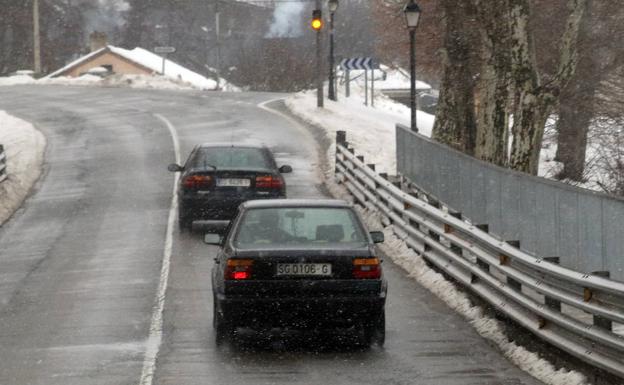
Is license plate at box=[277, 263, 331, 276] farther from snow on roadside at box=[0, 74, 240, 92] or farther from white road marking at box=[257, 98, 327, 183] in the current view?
snow on roadside at box=[0, 74, 240, 92]

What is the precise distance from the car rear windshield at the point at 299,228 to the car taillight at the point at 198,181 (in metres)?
9.07

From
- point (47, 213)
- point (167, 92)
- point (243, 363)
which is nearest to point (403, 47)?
point (167, 92)

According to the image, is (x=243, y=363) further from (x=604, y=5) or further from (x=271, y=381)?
(x=604, y=5)

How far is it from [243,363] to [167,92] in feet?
165

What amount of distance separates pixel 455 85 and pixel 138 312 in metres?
21.3

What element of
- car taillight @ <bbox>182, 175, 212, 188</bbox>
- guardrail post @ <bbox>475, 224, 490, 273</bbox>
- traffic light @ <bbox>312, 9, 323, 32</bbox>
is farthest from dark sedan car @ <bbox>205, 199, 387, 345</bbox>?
traffic light @ <bbox>312, 9, 323, 32</bbox>

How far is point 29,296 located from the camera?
1664 centimetres

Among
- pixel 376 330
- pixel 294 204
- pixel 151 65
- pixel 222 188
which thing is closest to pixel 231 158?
pixel 222 188

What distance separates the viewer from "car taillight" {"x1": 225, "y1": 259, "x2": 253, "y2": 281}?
39.9 ft

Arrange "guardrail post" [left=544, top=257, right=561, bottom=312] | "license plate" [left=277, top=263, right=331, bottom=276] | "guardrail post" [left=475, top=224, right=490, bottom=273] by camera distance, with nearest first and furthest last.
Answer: "guardrail post" [left=544, top=257, right=561, bottom=312] → "license plate" [left=277, top=263, right=331, bottom=276] → "guardrail post" [left=475, top=224, right=490, bottom=273]

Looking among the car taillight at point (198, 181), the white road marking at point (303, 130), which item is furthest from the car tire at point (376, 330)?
the white road marking at point (303, 130)

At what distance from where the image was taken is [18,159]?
116ft

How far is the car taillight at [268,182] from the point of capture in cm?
2194

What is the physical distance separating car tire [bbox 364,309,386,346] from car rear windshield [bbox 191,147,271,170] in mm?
9573
